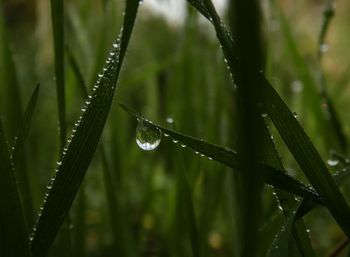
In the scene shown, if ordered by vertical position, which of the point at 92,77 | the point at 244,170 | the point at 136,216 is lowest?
the point at 244,170

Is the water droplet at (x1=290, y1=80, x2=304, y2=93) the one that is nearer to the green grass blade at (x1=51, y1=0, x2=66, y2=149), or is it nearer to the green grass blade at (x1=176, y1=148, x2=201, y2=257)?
the green grass blade at (x1=176, y1=148, x2=201, y2=257)

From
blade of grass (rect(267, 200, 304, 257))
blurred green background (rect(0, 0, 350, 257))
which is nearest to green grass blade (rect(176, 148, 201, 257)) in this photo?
blurred green background (rect(0, 0, 350, 257))

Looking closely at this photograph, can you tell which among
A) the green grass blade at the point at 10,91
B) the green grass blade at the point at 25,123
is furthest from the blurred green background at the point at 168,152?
the green grass blade at the point at 25,123

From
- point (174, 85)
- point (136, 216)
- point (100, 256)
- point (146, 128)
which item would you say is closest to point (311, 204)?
point (146, 128)

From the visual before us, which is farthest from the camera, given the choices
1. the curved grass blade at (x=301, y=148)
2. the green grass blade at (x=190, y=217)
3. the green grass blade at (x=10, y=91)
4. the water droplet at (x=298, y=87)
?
the water droplet at (x=298, y=87)

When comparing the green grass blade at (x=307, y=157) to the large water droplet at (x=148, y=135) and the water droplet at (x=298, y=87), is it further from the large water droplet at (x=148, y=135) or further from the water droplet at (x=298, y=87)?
the water droplet at (x=298, y=87)

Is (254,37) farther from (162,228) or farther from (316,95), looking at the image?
(162,228)

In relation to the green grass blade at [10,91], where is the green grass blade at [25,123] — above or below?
below
